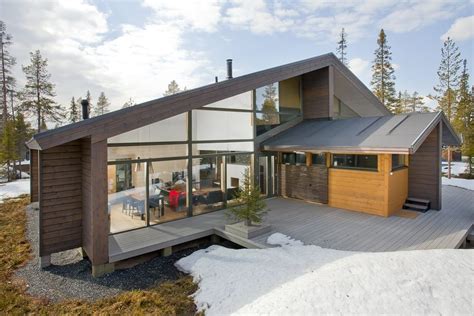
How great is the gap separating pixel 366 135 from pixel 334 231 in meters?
3.25

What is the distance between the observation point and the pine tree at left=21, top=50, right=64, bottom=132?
1988 cm

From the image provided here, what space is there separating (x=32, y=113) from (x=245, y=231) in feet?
70.2

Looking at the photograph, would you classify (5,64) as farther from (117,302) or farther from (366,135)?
(366,135)

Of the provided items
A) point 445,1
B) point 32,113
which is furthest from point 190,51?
point 32,113

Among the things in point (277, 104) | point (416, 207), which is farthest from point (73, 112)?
point (416, 207)

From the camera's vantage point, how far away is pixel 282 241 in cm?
597

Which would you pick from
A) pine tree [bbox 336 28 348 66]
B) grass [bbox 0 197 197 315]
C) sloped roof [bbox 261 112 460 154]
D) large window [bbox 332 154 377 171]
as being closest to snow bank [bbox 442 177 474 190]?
sloped roof [bbox 261 112 460 154]

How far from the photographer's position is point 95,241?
17.0 ft

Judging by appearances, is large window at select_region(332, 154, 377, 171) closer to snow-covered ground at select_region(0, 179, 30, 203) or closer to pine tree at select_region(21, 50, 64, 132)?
snow-covered ground at select_region(0, 179, 30, 203)

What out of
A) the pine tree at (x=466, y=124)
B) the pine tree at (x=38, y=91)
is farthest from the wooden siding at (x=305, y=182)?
the pine tree at (x=38, y=91)

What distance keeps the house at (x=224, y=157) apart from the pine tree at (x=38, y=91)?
11180 mm

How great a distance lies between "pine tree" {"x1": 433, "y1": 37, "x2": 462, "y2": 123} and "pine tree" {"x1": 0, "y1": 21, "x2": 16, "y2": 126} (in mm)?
33428

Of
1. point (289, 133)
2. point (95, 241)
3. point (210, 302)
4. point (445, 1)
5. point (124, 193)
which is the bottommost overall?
point (210, 302)

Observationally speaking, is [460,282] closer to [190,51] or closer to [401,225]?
[401,225]
